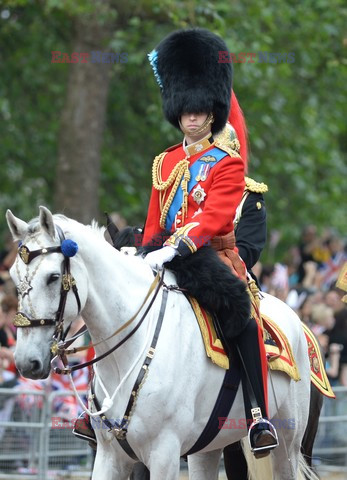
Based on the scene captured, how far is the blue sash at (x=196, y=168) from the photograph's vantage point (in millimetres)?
6543

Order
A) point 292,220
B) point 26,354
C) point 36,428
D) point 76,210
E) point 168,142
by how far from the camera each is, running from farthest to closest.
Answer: point 292,220 < point 168,142 < point 76,210 < point 36,428 < point 26,354

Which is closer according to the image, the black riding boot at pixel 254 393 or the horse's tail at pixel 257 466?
the black riding boot at pixel 254 393

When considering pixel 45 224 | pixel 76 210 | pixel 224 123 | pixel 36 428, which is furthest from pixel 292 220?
pixel 45 224

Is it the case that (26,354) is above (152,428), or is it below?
above

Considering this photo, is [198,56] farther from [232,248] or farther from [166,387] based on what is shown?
[166,387]

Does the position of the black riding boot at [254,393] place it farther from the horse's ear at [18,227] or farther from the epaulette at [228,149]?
the horse's ear at [18,227]

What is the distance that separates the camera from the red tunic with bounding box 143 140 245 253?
629 centimetres

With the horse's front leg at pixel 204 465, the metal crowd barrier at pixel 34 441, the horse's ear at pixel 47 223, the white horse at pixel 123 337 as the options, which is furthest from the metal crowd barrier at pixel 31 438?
the horse's ear at pixel 47 223

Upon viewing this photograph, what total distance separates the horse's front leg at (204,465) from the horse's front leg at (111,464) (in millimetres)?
1105

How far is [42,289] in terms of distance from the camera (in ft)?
17.9

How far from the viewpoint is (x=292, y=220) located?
63.8 ft

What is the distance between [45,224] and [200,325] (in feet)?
4.01

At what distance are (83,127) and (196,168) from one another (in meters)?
7.82

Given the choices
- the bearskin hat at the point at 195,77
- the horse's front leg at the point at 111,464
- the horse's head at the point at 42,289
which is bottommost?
the horse's front leg at the point at 111,464
